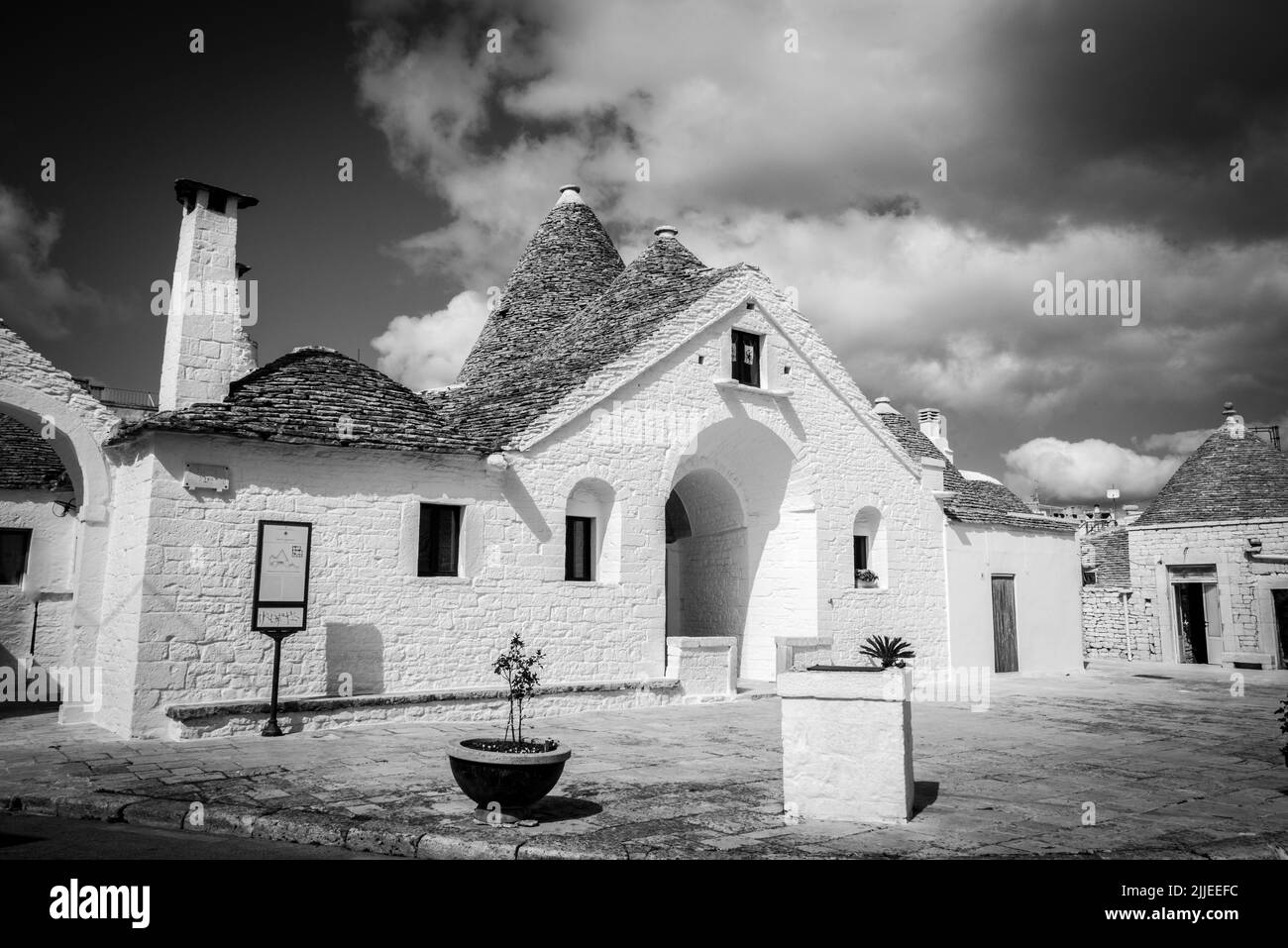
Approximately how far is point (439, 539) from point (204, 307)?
4513mm

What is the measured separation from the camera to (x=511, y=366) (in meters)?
19.9

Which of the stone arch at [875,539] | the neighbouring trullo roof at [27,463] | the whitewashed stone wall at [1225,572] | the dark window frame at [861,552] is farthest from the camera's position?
the whitewashed stone wall at [1225,572]

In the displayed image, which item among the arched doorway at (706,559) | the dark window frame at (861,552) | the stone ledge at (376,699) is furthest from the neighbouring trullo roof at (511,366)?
the dark window frame at (861,552)

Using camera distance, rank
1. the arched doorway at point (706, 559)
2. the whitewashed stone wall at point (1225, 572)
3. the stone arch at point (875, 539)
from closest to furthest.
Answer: the arched doorway at point (706, 559), the stone arch at point (875, 539), the whitewashed stone wall at point (1225, 572)

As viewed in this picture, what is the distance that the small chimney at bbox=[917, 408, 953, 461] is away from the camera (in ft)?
77.3

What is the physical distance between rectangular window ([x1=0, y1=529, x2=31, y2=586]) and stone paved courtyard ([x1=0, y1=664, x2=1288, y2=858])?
4259 mm

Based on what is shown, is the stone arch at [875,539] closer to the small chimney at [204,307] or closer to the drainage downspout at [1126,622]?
the small chimney at [204,307]

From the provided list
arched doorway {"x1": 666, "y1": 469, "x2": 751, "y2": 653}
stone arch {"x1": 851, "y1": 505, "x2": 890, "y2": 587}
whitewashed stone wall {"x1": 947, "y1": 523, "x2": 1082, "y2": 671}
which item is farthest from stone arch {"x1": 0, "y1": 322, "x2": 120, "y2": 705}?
whitewashed stone wall {"x1": 947, "y1": 523, "x2": 1082, "y2": 671}

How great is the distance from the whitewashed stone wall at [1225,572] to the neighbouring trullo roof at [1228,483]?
1.18 feet

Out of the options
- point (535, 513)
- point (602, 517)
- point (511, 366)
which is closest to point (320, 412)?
point (535, 513)

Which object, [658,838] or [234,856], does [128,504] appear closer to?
[234,856]

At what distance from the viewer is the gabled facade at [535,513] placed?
36.0 feet

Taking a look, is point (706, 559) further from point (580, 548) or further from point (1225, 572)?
point (1225, 572)
